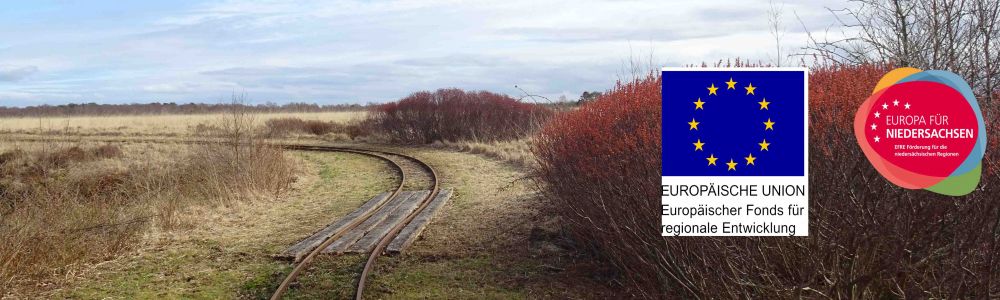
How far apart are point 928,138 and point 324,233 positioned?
7892 millimetres

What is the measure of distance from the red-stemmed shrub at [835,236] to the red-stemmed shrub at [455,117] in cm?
2134

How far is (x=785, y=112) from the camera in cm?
404

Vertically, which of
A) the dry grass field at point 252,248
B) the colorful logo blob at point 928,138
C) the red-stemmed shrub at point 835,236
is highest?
the colorful logo blob at point 928,138

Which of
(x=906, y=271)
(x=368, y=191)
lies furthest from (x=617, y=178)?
(x=368, y=191)

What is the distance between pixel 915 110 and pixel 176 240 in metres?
9.17

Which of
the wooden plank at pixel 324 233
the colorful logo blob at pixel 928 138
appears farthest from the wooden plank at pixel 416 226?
the colorful logo blob at pixel 928 138

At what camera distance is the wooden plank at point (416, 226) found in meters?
9.05

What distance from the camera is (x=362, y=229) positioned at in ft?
34.0

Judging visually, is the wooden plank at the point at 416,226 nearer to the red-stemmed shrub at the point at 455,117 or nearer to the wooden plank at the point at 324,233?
the wooden plank at the point at 324,233

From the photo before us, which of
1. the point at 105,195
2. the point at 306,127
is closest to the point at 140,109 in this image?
the point at 306,127

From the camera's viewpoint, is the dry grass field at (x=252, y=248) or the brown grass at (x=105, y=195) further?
the brown grass at (x=105, y=195)

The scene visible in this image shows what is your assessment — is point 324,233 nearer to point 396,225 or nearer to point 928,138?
point 396,225

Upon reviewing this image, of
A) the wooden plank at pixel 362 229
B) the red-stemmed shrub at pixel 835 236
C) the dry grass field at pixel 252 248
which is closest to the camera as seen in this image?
the red-stemmed shrub at pixel 835 236

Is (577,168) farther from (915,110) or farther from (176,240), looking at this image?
(176,240)
